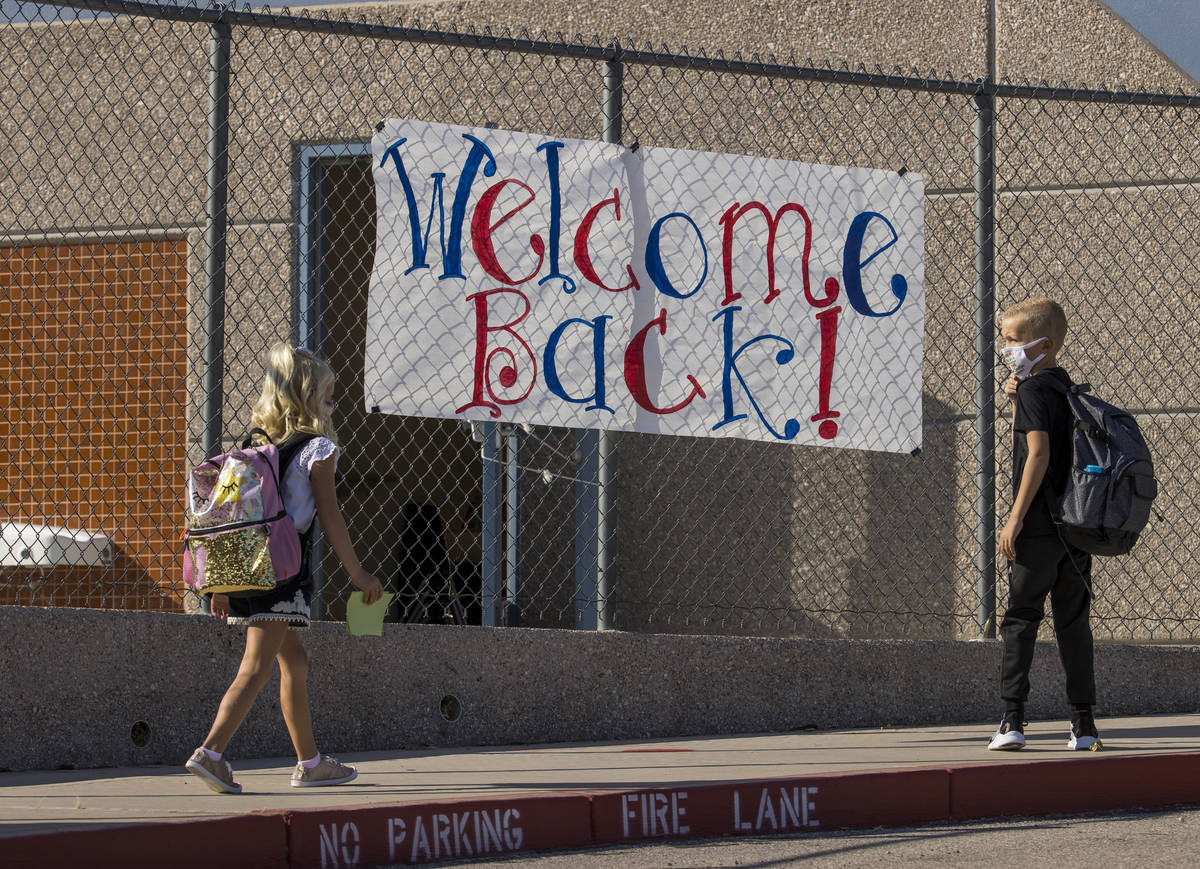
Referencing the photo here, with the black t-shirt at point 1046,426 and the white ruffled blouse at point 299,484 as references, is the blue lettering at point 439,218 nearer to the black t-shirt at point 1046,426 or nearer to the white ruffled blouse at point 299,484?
the white ruffled blouse at point 299,484

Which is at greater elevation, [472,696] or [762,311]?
[762,311]

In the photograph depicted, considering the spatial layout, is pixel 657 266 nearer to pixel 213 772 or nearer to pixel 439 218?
pixel 439 218

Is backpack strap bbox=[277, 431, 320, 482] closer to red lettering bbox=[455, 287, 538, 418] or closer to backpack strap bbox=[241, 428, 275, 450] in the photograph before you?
backpack strap bbox=[241, 428, 275, 450]

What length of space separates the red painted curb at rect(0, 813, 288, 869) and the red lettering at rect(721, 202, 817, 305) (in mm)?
3090

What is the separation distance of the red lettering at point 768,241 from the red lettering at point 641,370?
0.34 m

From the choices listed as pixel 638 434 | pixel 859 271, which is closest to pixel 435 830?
pixel 859 271

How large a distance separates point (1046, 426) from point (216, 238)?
120 inches

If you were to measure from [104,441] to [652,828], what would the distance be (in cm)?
457

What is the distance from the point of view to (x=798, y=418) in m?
6.08

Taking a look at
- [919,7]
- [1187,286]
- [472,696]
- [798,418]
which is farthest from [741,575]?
[919,7]

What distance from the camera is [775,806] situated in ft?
14.3

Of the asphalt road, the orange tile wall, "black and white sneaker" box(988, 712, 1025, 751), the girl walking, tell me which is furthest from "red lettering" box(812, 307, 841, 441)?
the orange tile wall

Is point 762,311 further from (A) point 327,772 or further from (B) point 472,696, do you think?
(A) point 327,772

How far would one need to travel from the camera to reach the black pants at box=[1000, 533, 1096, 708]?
5117 mm
